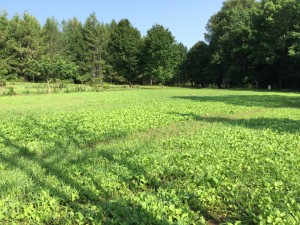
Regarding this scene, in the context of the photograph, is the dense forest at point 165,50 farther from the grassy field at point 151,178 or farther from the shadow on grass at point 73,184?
the shadow on grass at point 73,184

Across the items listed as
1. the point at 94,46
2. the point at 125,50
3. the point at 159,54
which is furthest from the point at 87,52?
the point at 159,54

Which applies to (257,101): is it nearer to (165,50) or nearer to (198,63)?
(165,50)

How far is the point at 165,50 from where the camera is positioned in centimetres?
6819

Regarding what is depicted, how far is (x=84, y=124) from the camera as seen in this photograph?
1404 centimetres

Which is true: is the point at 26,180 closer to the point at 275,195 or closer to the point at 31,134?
the point at 275,195

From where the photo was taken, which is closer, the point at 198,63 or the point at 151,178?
the point at 151,178

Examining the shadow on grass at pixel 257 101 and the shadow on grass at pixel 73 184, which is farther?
the shadow on grass at pixel 257 101

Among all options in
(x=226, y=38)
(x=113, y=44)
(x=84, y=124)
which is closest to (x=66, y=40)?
(x=113, y=44)

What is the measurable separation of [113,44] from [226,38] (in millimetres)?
25591

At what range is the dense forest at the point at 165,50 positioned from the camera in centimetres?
5575

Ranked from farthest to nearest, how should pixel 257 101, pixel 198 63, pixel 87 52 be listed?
pixel 87 52 → pixel 198 63 → pixel 257 101

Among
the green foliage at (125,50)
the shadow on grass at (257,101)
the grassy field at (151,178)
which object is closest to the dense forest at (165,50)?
the green foliage at (125,50)

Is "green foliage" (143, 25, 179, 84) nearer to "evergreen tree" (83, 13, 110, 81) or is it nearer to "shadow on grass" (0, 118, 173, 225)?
"evergreen tree" (83, 13, 110, 81)

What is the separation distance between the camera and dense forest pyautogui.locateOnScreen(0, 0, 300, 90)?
183ft
